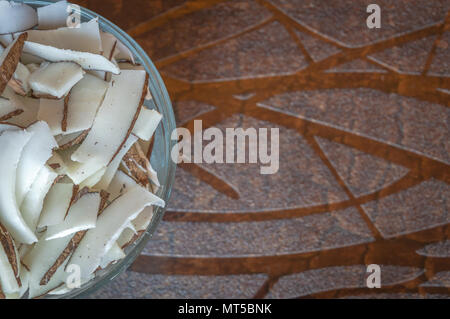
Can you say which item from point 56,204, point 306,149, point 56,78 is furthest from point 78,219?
point 306,149

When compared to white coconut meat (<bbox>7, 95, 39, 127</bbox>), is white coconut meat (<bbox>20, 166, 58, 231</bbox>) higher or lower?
lower

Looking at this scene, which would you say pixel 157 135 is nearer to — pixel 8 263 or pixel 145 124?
pixel 145 124

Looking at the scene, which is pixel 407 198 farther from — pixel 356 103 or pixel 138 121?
pixel 138 121

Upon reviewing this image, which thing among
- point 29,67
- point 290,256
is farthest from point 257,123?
point 29,67

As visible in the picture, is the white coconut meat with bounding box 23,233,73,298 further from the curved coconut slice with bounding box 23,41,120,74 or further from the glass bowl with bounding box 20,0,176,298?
the curved coconut slice with bounding box 23,41,120,74

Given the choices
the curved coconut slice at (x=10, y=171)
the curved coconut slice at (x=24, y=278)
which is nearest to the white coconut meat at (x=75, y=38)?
the curved coconut slice at (x=10, y=171)

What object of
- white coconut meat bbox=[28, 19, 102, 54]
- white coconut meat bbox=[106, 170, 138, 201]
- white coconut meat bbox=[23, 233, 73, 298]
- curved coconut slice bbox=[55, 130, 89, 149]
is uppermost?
white coconut meat bbox=[28, 19, 102, 54]

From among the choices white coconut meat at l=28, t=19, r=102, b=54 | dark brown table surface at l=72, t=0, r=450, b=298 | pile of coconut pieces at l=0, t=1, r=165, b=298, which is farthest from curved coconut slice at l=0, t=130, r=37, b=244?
dark brown table surface at l=72, t=0, r=450, b=298

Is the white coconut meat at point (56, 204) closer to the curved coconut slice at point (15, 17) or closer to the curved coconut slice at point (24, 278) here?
the curved coconut slice at point (24, 278)
